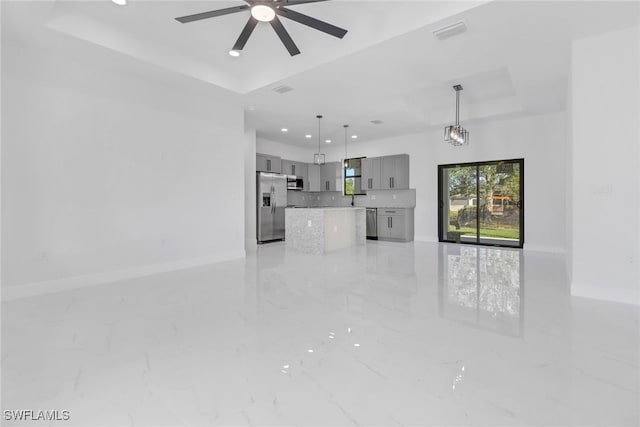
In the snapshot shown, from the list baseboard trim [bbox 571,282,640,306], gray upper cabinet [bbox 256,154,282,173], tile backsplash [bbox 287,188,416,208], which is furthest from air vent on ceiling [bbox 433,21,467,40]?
gray upper cabinet [bbox 256,154,282,173]

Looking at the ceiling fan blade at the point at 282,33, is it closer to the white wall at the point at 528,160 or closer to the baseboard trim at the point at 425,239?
the white wall at the point at 528,160

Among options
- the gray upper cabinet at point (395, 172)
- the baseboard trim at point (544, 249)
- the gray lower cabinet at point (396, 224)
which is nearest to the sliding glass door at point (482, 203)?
the baseboard trim at point (544, 249)

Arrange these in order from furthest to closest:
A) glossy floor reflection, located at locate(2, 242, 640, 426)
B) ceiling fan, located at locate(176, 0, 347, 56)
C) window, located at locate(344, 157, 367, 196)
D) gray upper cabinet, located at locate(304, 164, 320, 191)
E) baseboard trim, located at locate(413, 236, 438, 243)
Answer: gray upper cabinet, located at locate(304, 164, 320, 191) < window, located at locate(344, 157, 367, 196) < baseboard trim, located at locate(413, 236, 438, 243) < ceiling fan, located at locate(176, 0, 347, 56) < glossy floor reflection, located at locate(2, 242, 640, 426)

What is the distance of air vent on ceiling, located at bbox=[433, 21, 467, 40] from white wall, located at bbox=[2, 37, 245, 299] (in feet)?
11.0

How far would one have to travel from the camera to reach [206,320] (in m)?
2.67

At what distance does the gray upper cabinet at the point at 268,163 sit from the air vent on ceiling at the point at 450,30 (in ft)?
17.6

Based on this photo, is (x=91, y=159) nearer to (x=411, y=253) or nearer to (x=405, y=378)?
(x=405, y=378)

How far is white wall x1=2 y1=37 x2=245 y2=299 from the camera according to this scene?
11.2ft

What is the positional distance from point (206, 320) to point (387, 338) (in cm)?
152

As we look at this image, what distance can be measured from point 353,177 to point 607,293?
253 inches

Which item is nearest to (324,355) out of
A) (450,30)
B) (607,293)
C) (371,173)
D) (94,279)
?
(607,293)

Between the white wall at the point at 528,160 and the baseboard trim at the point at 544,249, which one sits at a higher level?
the white wall at the point at 528,160

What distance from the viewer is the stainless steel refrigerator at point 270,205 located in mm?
7633

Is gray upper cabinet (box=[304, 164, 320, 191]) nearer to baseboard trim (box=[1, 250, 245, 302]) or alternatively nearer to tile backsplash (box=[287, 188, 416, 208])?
tile backsplash (box=[287, 188, 416, 208])
